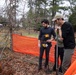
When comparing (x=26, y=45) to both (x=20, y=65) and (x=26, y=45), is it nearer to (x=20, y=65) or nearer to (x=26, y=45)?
(x=26, y=45)

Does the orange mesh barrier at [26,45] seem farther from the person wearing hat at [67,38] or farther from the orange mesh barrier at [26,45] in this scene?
the person wearing hat at [67,38]

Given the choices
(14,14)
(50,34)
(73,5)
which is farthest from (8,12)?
(73,5)

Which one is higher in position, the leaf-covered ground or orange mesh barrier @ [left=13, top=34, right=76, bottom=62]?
orange mesh barrier @ [left=13, top=34, right=76, bottom=62]

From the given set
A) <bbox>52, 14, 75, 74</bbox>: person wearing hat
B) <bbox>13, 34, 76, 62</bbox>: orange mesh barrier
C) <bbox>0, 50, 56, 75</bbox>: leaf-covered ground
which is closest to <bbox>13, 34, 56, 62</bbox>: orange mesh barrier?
<bbox>13, 34, 76, 62</bbox>: orange mesh barrier

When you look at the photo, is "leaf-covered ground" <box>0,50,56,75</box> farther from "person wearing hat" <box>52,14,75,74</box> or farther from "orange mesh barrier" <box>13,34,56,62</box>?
"person wearing hat" <box>52,14,75,74</box>

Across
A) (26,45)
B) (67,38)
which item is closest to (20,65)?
(26,45)

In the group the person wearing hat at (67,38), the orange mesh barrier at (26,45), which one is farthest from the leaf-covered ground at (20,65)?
the person wearing hat at (67,38)

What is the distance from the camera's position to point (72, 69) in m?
3.14

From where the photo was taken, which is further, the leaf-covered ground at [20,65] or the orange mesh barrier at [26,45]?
the orange mesh barrier at [26,45]

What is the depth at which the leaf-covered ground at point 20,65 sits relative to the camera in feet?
24.5

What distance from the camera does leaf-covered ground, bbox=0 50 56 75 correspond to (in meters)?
7.48

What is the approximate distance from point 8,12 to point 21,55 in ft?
12.1

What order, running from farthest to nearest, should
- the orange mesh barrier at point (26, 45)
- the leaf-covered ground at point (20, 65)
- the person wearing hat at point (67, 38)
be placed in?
the orange mesh barrier at point (26, 45) < the leaf-covered ground at point (20, 65) < the person wearing hat at point (67, 38)

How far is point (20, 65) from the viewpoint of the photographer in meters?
8.72
